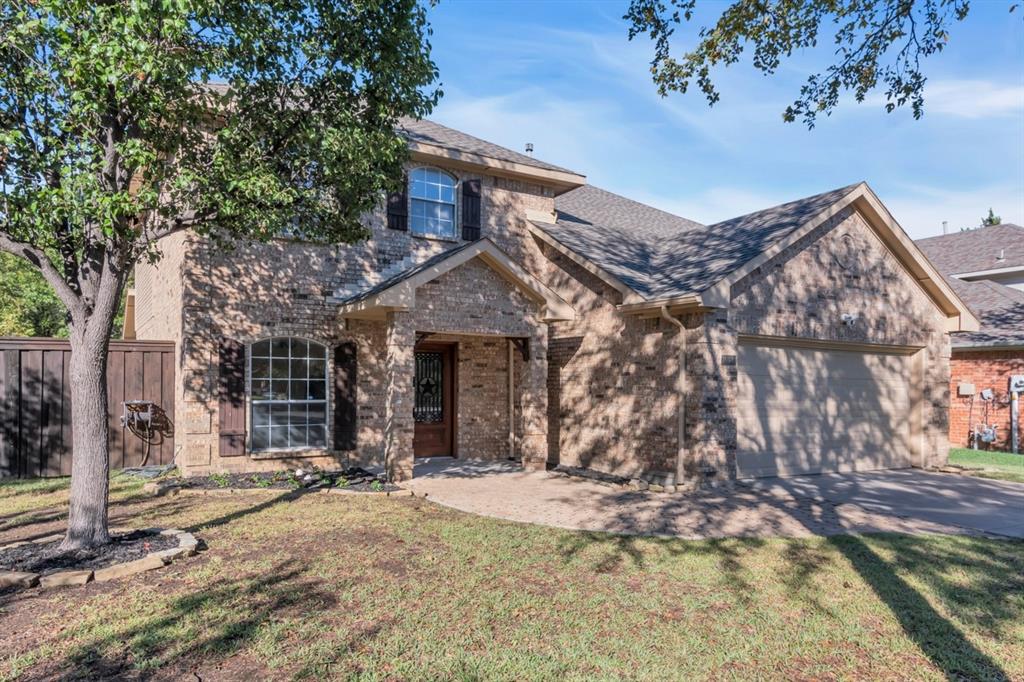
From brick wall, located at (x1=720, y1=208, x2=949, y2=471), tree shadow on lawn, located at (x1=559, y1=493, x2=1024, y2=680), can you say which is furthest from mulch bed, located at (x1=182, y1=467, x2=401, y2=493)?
brick wall, located at (x1=720, y1=208, x2=949, y2=471)

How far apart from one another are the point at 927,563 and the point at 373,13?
8.08 meters

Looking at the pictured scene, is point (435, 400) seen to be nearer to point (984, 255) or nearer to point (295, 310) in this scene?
point (295, 310)

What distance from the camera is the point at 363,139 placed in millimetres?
7062

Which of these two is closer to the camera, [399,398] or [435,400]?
[399,398]

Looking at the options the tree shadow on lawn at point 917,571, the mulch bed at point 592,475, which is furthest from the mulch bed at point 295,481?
the tree shadow on lawn at point 917,571

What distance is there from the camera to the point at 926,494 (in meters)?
10.1

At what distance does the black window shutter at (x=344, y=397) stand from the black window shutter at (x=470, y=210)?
129 inches

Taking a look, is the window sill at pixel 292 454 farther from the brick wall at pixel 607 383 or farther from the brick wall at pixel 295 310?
the brick wall at pixel 607 383

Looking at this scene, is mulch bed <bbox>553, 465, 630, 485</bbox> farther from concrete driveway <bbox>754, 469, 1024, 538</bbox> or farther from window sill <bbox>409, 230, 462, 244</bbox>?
window sill <bbox>409, 230, 462, 244</bbox>

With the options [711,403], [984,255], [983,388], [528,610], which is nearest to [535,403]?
[711,403]

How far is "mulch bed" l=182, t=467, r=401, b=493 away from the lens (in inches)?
375

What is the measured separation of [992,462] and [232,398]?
15.4 m

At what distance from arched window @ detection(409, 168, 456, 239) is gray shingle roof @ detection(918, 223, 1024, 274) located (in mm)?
18336

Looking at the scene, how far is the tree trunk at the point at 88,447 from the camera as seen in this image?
20.0ft
